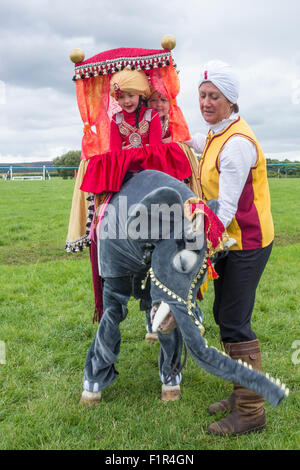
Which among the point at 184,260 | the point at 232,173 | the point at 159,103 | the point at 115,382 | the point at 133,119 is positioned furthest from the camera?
the point at 115,382

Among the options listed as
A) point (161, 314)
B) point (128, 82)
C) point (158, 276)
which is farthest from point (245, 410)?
point (128, 82)

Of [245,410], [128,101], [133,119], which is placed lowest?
[245,410]

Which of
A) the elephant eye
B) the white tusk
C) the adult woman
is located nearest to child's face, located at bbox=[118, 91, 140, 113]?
the adult woman

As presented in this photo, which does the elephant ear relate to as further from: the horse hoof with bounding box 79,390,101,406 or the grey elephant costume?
the horse hoof with bounding box 79,390,101,406

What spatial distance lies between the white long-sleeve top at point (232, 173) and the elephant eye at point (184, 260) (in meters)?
0.35

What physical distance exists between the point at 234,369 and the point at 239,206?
104cm

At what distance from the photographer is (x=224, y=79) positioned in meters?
2.78

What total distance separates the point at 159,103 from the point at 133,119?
A: 30cm

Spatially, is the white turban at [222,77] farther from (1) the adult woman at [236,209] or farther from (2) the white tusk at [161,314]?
(2) the white tusk at [161,314]

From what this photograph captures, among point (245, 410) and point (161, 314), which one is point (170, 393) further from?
point (161, 314)

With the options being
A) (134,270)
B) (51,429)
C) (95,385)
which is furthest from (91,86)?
(51,429)

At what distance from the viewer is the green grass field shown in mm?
2965

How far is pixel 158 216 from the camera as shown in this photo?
8.16ft

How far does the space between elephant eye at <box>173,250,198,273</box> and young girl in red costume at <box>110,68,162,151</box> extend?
3.70 feet
